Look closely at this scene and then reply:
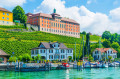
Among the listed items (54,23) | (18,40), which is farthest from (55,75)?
(54,23)

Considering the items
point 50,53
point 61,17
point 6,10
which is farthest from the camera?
point 61,17

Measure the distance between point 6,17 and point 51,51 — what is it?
4509 cm

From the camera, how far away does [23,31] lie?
12425cm

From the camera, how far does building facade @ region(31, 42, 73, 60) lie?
9125cm

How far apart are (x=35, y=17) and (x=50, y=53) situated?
210 ft

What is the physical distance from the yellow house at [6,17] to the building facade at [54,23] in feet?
69.9

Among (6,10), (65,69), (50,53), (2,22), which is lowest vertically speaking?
(65,69)

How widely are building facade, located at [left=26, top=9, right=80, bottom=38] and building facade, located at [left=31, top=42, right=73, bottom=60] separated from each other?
49.3 meters

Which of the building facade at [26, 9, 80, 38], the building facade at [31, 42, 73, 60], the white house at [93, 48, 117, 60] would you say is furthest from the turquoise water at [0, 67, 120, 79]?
the building facade at [26, 9, 80, 38]

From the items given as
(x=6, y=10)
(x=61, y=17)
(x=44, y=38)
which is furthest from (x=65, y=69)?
(x=61, y=17)

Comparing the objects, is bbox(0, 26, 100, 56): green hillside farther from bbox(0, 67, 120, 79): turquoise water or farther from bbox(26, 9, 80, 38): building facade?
bbox(0, 67, 120, 79): turquoise water

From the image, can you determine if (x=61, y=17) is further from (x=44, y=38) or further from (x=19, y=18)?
(x=44, y=38)

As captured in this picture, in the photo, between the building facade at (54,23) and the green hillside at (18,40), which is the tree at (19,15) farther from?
the building facade at (54,23)

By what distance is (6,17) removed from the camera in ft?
414
